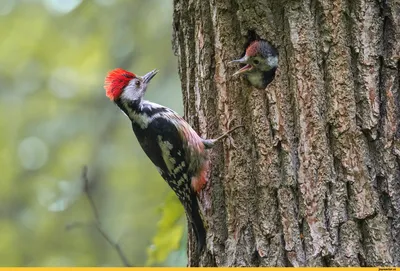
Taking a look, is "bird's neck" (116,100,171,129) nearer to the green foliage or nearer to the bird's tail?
the green foliage

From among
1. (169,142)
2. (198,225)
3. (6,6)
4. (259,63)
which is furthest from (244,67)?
(6,6)

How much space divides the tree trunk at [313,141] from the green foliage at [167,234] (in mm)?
415

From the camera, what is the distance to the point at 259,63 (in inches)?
113

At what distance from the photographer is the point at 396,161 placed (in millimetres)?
2553

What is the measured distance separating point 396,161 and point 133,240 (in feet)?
14.1

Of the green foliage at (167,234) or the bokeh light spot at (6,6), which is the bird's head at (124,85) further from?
the bokeh light spot at (6,6)

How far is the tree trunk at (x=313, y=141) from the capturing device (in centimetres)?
253

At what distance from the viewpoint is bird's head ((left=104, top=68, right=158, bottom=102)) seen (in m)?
3.95

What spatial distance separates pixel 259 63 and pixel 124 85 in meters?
1.40

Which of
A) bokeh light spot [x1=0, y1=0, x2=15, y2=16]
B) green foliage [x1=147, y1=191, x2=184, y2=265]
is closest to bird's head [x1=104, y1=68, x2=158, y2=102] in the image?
green foliage [x1=147, y1=191, x2=184, y2=265]

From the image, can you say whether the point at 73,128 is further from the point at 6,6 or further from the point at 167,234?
the point at 167,234

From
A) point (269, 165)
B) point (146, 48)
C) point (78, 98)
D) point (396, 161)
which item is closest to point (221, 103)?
point (269, 165)

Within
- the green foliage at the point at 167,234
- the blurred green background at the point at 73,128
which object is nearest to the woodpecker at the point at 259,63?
the green foliage at the point at 167,234

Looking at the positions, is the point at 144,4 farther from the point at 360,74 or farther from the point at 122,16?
the point at 360,74
